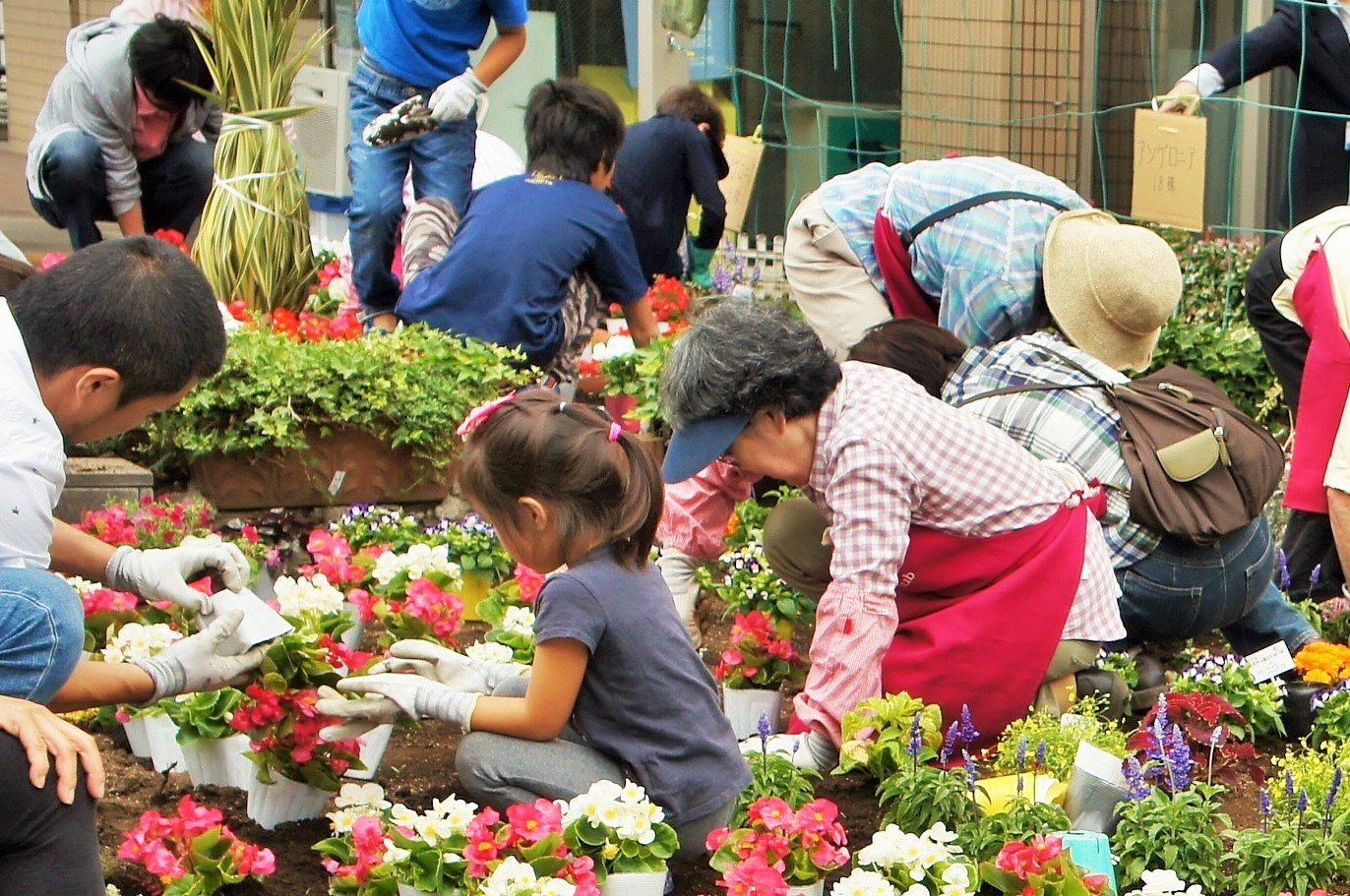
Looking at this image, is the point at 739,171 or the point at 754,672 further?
the point at 739,171

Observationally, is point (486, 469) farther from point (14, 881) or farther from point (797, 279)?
point (797, 279)

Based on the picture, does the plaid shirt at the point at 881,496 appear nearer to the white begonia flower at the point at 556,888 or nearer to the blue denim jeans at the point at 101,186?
the white begonia flower at the point at 556,888

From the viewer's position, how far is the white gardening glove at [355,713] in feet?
8.90

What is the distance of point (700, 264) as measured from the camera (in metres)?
7.92

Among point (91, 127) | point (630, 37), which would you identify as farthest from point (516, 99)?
point (91, 127)

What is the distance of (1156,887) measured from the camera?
2.47 meters

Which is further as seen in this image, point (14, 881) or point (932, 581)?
point (932, 581)

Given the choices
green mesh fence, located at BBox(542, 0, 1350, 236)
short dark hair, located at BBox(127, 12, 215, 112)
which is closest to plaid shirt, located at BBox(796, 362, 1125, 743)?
green mesh fence, located at BBox(542, 0, 1350, 236)

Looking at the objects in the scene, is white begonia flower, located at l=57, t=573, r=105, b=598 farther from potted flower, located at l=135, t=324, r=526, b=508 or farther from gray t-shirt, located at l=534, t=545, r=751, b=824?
gray t-shirt, located at l=534, t=545, r=751, b=824

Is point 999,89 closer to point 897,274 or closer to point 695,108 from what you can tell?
point 695,108

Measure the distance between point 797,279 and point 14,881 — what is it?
9.45 feet

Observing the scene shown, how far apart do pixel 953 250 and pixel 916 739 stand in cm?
166

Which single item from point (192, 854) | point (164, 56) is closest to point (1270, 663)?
point (192, 854)

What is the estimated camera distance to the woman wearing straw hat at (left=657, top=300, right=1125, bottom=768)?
303cm
